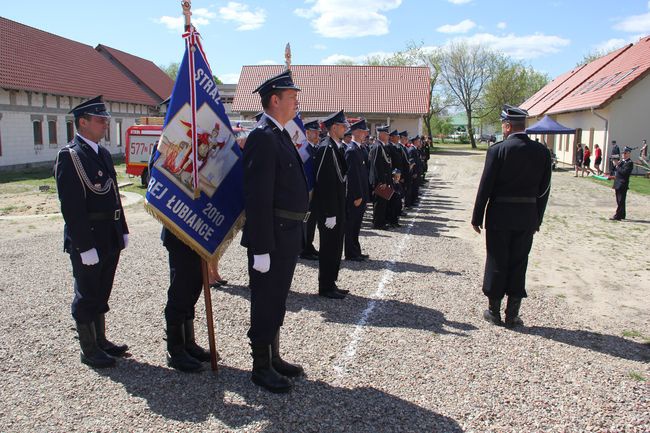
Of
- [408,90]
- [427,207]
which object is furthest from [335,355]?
[408,90]

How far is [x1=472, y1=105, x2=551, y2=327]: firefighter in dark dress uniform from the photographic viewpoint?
17.1ft

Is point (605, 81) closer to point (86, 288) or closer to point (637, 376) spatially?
point (637, 376)

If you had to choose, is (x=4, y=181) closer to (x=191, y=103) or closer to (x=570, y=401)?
(x=191, y=103)

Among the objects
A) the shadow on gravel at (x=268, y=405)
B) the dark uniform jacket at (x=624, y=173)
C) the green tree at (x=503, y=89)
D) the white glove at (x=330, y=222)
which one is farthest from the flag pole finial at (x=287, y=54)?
the green tree at (x=503, y=89)

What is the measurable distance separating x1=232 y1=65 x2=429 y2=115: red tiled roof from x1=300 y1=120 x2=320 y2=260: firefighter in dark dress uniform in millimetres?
31093

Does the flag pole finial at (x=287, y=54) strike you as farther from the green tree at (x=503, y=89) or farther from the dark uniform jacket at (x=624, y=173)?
the green tree at (x=503, y=89)

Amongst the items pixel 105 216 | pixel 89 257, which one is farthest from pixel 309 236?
pixel 89 257

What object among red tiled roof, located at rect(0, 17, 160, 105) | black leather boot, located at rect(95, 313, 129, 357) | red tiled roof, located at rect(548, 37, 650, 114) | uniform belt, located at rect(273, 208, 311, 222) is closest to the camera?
uniform belt, located at rect(273, 208, 311, 222)

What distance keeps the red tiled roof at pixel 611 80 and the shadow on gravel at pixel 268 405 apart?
25.4m

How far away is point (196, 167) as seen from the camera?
379cm

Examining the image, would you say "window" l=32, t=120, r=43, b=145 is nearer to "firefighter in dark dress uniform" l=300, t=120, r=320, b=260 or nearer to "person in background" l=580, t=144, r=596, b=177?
"firefighter in dark dress uniform" l=300, t=120, r=320, b=260

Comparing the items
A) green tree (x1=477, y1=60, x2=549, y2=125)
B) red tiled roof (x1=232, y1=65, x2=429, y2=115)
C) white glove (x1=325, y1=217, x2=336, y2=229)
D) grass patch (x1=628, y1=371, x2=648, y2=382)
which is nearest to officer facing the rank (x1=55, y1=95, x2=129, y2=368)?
white glove (x1=325, y1=217, x2=336, y2=229)

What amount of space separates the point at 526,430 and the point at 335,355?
1.66 meters

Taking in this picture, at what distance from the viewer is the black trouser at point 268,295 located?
3758 millimetres
